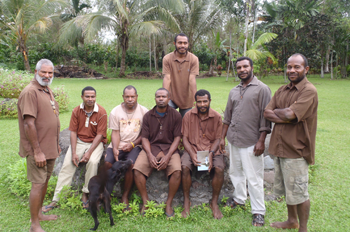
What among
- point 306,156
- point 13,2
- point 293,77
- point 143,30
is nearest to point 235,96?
point 293,77

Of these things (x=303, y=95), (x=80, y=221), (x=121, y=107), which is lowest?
(x=80, y=221)

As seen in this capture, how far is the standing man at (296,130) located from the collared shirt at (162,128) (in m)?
1.36

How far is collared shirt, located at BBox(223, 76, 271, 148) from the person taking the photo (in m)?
3.01

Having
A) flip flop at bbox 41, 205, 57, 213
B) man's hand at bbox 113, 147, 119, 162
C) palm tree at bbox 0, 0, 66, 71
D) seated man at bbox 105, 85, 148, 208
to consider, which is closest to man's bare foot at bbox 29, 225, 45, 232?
flip flop at bbox 41, 205, 57, 213

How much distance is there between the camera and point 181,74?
4.12 metres

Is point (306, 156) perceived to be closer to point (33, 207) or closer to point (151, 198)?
point (151, 198)

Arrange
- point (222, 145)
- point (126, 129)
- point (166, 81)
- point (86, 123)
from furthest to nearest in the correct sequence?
point (166, 81) < point (126, 129) < point (86, 123) < point (222, 145)

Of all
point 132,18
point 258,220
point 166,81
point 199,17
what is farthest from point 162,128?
point 199,17

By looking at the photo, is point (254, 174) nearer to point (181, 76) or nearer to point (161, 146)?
point (161, 146)

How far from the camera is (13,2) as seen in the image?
1539 cm

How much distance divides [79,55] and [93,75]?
4.55 m

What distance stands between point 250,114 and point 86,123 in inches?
90.7

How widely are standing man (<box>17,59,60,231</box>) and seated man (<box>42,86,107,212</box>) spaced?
598mm

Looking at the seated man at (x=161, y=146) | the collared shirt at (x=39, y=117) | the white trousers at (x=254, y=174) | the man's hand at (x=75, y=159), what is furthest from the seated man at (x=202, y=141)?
the collared shirt at (x=39, y=117)
